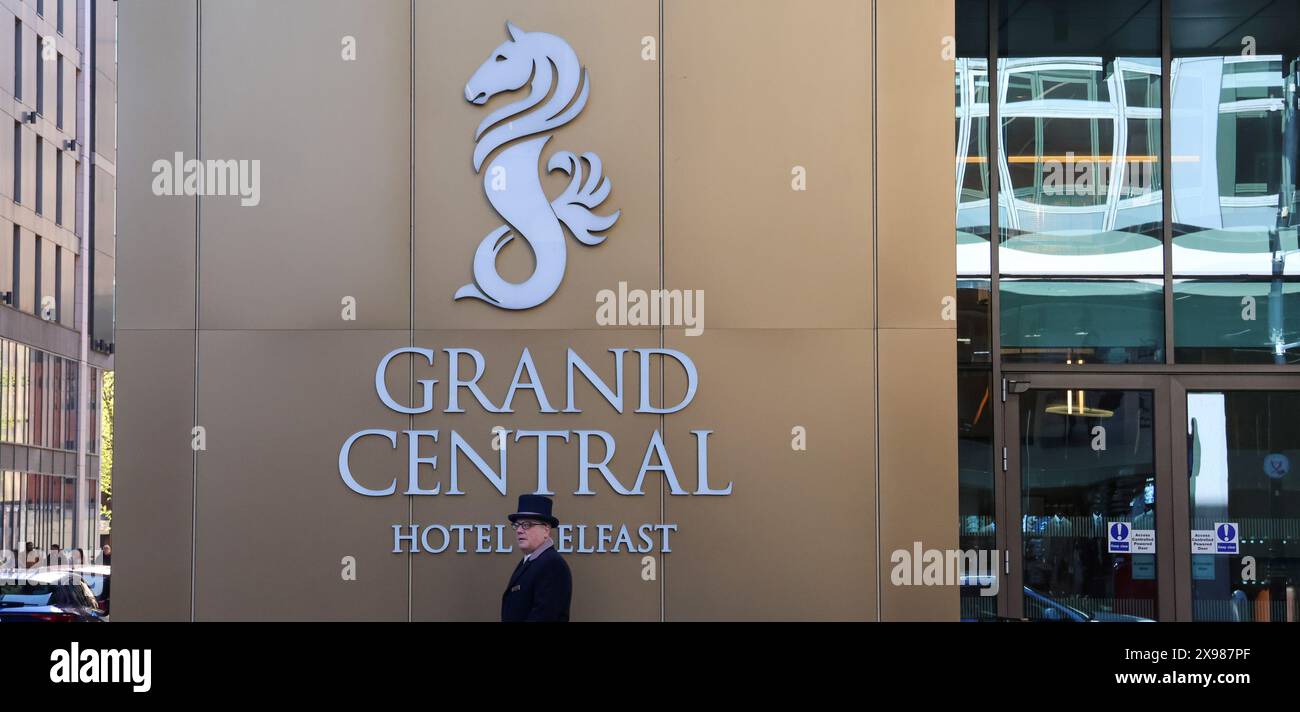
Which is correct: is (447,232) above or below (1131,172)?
below

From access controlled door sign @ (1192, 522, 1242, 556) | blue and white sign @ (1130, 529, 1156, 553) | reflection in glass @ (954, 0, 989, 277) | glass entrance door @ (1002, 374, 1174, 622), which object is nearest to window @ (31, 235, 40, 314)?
reflection in glass @ (954, 0, 989, 277)

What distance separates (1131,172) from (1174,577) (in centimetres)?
333

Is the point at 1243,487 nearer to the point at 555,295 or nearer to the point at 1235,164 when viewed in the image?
the point at 1235,164

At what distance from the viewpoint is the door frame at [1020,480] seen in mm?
9523

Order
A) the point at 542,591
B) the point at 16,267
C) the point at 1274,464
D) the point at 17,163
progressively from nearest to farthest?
the point at 542,591 < the point at 1274,464 < the point at 17,163 < the point at 16,267

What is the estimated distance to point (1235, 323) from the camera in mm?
9781

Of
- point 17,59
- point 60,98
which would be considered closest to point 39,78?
point 60,98

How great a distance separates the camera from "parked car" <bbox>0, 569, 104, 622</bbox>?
11.1 metres

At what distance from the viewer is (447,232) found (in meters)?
8.38

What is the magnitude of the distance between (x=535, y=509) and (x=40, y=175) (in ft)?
116
